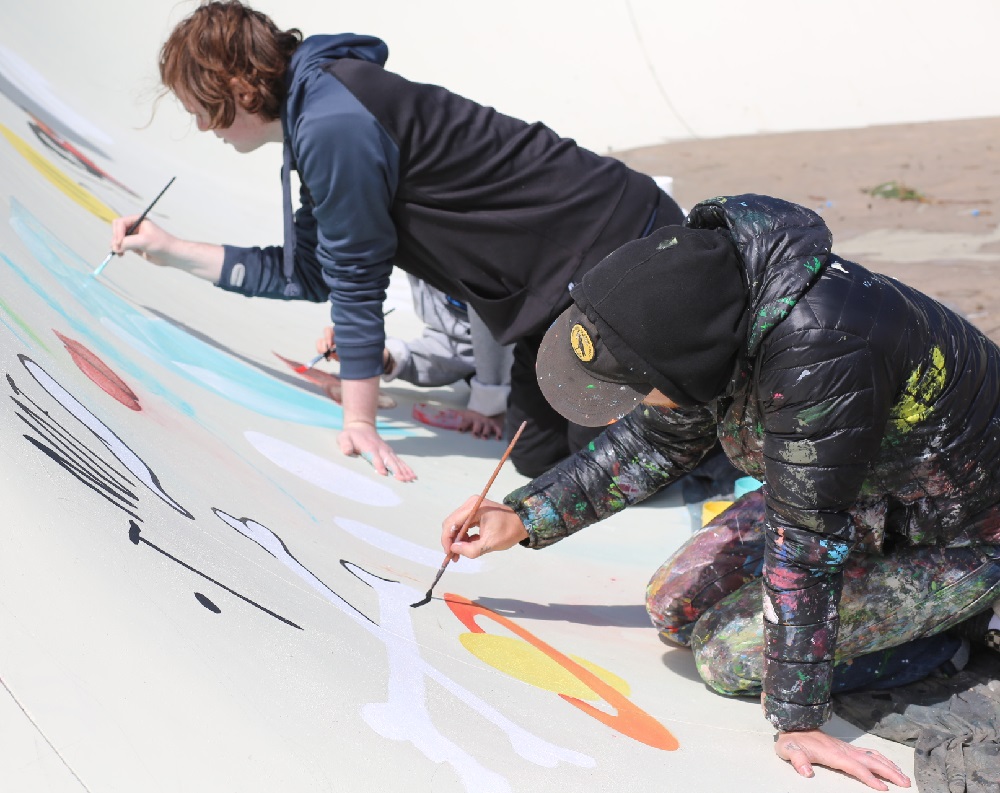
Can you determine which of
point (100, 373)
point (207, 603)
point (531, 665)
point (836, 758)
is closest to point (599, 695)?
point (531, 665)

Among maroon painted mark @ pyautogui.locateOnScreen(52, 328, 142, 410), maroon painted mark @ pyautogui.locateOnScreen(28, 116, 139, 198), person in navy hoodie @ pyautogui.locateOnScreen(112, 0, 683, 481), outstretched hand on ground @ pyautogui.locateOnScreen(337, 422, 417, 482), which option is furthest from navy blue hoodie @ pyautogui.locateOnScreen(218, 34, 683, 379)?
maroon painted mark @ pyautogui.locateOnScreen(28, 116, 139, 198)

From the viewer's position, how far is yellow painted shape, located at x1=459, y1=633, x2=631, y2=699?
5.32 ft

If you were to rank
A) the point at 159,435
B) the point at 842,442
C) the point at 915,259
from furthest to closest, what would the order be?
the point at 915,259
the point at 159,435
the point at 842,442

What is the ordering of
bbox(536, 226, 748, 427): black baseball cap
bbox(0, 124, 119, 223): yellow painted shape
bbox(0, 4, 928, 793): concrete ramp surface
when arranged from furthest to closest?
1. bbox(0, 124, 119, 223): yellow painted shape
2. bbox(536, 226, 748, 427): black baseball cap
3. bbox(0, 4, 928, 793): concrete ramp surface

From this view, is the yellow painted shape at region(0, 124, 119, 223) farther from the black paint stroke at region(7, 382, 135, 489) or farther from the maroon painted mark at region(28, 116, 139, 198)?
the black paint stroke at region(7, 382, 135, 489)

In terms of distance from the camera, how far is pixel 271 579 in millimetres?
1627

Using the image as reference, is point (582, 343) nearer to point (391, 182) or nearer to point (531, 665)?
point (531, 665)

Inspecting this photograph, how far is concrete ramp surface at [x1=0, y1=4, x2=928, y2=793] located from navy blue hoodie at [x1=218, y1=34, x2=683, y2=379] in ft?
1.43

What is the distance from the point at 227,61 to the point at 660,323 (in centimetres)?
139

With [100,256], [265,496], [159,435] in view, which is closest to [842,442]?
[265,496]

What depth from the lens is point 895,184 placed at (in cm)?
582

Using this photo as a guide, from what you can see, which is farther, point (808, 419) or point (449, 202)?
point (449, 202)

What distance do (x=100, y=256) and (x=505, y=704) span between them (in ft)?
6.83

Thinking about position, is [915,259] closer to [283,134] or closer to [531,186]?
[531,186]
